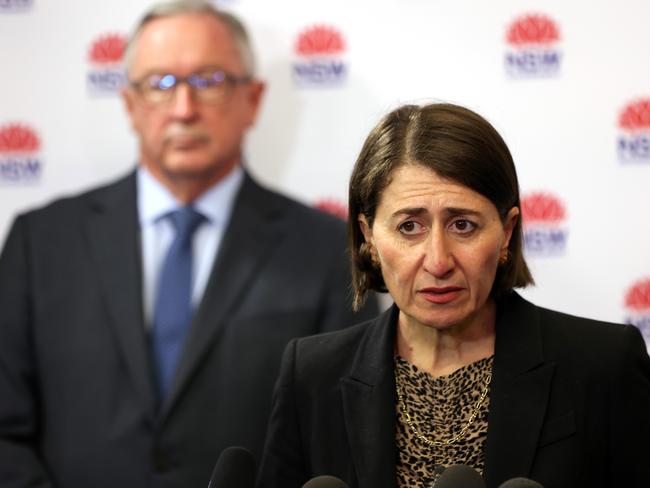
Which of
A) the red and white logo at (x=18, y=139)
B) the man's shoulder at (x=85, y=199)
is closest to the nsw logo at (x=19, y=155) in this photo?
the red and white logo at (x=18, y=139)

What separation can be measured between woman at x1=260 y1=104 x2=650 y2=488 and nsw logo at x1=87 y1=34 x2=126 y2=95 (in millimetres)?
1673

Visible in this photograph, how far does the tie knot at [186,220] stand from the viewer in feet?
9.75

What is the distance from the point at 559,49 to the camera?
2992 mm

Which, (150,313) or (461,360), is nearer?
(461,360)

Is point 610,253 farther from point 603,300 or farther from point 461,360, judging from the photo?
point 461,360

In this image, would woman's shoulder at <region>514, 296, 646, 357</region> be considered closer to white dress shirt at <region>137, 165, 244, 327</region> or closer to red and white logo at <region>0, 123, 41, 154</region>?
white dress shirt at <region>137, 165, 244, 327</region>

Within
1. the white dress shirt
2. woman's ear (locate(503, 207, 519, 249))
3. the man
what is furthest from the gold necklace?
the white dress shirt

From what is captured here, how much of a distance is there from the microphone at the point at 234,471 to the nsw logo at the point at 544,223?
68.8 inches

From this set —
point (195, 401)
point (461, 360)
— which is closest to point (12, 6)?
point (195, 401)

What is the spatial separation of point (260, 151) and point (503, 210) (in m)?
1.64

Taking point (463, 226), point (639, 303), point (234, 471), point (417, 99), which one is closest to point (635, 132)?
point (639, 303)

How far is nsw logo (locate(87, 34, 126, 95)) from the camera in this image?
3.23m

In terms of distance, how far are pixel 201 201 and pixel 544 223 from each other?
38.7 inches

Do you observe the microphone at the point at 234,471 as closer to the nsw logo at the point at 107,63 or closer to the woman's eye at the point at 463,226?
the woman's eye at the point at 463,226
